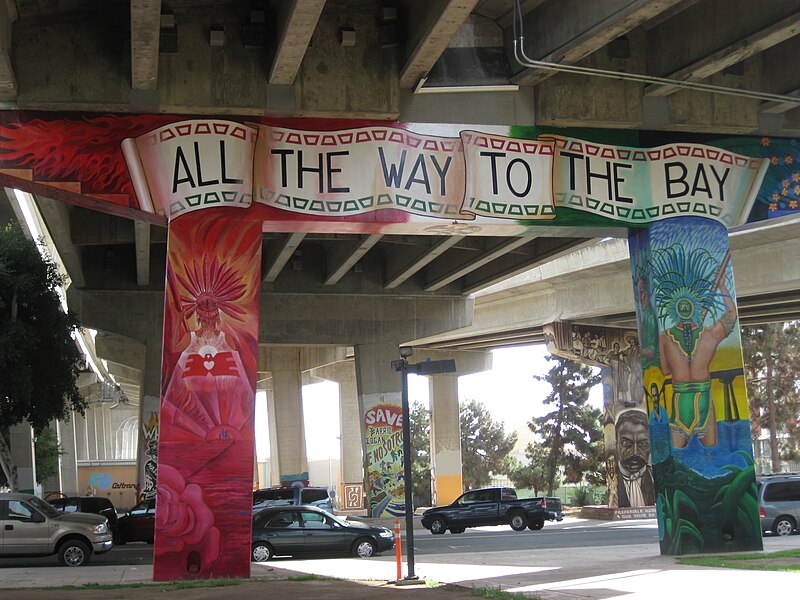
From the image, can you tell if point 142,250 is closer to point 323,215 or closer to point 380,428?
point 323,215

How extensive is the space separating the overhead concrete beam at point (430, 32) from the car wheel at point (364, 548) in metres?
11.3

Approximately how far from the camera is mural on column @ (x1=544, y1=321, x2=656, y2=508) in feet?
150

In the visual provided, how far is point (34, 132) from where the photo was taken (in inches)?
712

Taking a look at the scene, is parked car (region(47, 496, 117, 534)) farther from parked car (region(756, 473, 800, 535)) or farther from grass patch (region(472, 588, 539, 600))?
parked car (region(756, 473, 800, 535))

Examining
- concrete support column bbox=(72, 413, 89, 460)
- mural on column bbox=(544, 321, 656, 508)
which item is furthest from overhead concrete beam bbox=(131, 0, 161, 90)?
concrete support column bbox=(72, 413, 89, 460)

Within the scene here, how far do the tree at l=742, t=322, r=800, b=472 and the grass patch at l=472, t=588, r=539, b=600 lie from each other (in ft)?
165

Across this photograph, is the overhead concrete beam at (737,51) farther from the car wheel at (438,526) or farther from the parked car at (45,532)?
the car wheel at (438,526)

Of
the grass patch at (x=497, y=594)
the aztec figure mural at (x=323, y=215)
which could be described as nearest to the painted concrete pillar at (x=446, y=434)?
the aztec figure mural at (x=323, y=215)

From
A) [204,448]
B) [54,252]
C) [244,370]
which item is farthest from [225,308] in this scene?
[54,252]

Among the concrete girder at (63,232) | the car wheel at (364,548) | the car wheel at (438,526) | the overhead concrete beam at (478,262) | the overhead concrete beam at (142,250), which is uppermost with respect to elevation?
the concrete girder at (63,232)

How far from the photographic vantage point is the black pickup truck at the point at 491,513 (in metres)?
35.6

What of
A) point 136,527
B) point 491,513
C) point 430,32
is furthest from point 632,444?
point 430,32

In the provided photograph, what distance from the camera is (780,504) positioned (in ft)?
93.9

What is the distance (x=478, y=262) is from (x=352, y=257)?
Answer: 402cm
